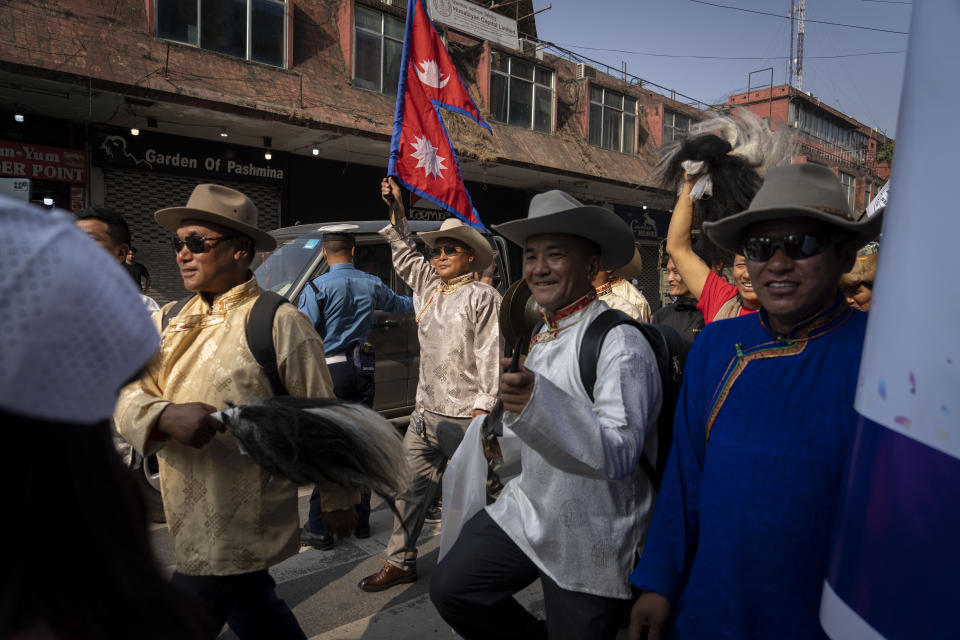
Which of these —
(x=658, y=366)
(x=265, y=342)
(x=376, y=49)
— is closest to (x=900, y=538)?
(x=658, y=366)

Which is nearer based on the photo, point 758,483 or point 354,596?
point 758,483

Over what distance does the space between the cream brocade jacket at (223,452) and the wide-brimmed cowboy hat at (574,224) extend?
0.90 meters

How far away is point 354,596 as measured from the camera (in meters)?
3.64

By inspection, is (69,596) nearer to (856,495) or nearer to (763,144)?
(856,495)

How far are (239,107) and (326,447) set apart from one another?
1149cm

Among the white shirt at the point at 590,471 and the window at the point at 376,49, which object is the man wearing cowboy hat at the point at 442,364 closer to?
the white shirt at the point at 590,471

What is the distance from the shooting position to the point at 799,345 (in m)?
1.67

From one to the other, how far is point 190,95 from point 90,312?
478 inches

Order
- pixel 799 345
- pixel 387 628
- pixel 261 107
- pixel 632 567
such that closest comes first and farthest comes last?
1. pixel 799 345
2. pixel 632 567
3. pixel 387 628
4. pixel 261 107

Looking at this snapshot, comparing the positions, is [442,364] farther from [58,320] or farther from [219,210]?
[58,320]

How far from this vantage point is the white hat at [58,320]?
61 centimetres

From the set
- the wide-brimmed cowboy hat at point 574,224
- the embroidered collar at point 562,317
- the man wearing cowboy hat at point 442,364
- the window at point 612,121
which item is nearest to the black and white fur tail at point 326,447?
the embroidered collar at point 562,317

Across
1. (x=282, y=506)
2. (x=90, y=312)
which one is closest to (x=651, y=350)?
(x=282, y=506)

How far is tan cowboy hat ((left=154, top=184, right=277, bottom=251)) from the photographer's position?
2328 millimetres
